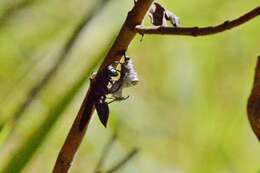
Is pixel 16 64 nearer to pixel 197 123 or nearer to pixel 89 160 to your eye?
pixel 89 160

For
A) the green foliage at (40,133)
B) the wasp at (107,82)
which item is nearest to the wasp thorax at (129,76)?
the wasp at (107,82)

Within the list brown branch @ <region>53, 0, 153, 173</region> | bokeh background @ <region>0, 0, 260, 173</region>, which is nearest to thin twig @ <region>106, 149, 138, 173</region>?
bokeh background @ <region>0, 0, 260, 173</region>

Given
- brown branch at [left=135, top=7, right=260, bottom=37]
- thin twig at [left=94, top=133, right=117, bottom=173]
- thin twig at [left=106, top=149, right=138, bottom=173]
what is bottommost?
thin twig at [left=106, top=149, right=138, bottom=173]

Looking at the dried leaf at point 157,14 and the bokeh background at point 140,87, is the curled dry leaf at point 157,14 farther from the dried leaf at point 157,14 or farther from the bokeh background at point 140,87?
the bokeh background at point 140,87

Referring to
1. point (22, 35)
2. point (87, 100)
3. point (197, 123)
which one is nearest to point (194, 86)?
point (197, 123)

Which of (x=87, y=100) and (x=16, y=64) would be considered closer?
(x=87, y=100)

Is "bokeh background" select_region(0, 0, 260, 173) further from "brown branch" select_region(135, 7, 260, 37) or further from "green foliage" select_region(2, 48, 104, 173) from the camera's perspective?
"brown branch" select_region(135, 7, 260, 37)
